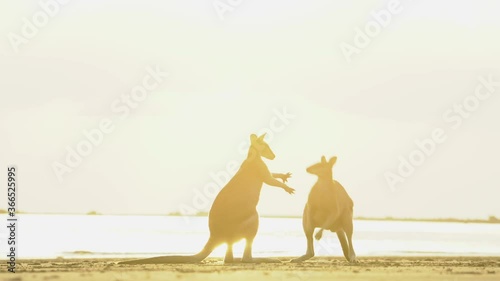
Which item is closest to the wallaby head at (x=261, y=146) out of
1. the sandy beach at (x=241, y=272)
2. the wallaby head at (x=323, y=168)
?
the wallaby head at (x=323, y=168)

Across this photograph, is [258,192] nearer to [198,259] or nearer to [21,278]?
[198,259]

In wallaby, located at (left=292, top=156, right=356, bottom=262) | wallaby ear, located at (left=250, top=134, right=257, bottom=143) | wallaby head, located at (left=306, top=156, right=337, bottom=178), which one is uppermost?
wallaby ear, located at (left=250, top=134, right=257, bottom=143)

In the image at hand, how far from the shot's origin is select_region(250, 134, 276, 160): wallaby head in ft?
68.4

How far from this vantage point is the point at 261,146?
2091 cm

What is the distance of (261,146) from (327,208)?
2059mm

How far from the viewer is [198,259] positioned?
66.7 feet

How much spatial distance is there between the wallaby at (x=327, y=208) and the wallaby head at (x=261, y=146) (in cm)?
132

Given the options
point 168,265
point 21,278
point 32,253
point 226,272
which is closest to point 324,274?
point 226,272

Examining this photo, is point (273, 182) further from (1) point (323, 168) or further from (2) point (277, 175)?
(1) point (323, 168)

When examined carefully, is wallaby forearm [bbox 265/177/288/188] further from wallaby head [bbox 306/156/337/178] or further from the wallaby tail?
the wallaby tail

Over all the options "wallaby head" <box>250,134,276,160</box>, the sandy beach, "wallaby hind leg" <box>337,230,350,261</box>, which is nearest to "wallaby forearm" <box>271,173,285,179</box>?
"wallaby head" <box>250,134,276,160</box>

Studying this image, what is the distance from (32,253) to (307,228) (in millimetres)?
8327

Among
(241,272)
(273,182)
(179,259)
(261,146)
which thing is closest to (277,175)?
(273,182)

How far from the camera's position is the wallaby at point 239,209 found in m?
20.4
